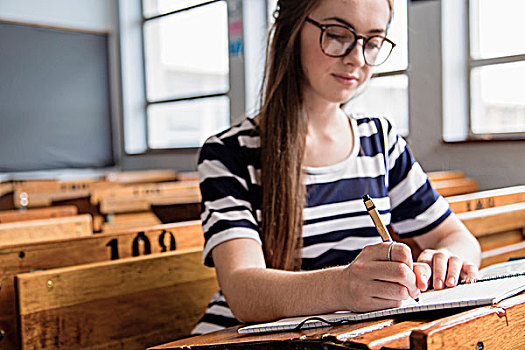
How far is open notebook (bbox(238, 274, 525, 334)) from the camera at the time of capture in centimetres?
67

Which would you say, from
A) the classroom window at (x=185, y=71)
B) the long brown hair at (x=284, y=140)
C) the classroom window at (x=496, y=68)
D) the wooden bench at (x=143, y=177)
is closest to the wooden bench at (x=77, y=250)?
the long brown hair at (x=284, y=140)

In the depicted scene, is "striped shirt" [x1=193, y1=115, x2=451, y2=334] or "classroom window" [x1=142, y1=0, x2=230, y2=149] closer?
"striped shirt" [x1=193, y1=115, x2=451, y2=334]

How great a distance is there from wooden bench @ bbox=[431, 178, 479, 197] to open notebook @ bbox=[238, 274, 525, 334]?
1.94m

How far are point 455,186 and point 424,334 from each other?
2486 mm

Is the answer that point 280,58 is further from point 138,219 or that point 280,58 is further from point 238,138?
point 138,219

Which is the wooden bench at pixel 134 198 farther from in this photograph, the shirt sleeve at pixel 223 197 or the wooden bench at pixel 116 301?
the shirt sleeve at pixel 223 197

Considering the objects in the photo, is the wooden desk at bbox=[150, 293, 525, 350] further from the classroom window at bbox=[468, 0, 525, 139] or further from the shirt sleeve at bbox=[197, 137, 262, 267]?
the classroom window at bbox=[468, 0, 525, 139]

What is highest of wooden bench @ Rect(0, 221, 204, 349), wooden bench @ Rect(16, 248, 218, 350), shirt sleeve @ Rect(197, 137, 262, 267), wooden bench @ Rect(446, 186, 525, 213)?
shirt sleeve @ Rect(197, 137, 262, 267)

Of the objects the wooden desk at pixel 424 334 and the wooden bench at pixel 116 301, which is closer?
the wooden desk at pixel 424 334

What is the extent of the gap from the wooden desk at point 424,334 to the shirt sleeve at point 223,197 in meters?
0.37

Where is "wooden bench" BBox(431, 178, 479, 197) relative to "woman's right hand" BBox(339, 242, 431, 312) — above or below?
below

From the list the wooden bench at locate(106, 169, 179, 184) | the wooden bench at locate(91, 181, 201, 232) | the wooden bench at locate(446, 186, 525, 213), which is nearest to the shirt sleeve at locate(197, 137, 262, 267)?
the wooden bench at locate(446, 186, 525, 213)

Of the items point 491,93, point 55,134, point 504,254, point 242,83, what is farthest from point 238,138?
point 55,134

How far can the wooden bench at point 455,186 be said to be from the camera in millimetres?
2762
